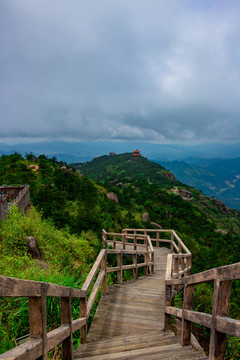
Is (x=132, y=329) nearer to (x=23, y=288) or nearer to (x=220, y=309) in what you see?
(x=220, y=309)

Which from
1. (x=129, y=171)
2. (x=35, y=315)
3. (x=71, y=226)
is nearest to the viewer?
(x=35, y=315)

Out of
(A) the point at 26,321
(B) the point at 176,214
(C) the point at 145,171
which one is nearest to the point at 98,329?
(A) the point at 26,321

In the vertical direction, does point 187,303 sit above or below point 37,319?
below

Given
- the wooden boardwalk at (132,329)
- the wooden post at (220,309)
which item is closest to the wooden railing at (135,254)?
the wooden boardwalk at (132,329)

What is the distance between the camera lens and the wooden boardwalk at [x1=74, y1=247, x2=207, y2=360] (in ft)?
9.27

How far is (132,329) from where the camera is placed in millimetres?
4000

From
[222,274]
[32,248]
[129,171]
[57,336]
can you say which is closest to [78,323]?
[57,336]

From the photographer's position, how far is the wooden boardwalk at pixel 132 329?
2.82 m

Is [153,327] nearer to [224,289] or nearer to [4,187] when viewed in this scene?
[224,289]

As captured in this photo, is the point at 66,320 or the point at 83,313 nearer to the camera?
the point at 66,320

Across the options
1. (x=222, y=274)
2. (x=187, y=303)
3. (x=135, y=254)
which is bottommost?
(x=135, y=254)

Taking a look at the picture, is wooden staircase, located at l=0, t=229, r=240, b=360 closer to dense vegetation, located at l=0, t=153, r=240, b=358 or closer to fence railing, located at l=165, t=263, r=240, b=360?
fence railing, located at l=165, t=263, r=240, b=360

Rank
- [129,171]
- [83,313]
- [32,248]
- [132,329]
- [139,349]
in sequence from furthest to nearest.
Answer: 1. [129,171]
2. [32,248]
3. [132,329]
4. [83,313]
5. [139,349]

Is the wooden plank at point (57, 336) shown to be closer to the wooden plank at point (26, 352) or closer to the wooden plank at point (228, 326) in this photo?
the wooden plank at point (26, 352)
